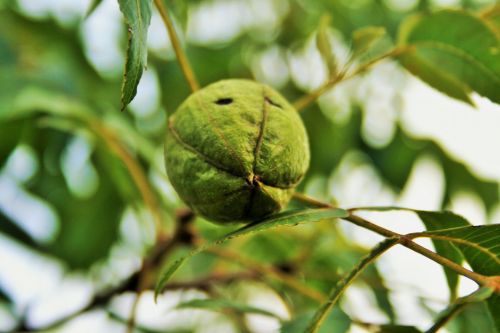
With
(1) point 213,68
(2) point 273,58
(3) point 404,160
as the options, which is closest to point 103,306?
(1) point 213,68

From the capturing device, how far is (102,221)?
270 centimetres

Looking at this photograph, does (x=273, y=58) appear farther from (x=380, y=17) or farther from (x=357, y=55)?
(x=357, y=55)

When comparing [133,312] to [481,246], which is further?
[133,312]

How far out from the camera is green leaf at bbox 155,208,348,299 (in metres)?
1.12

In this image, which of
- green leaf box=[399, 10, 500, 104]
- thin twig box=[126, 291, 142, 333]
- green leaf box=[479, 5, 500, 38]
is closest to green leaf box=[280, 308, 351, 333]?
thin twig box=[126, 291, 142, 333]

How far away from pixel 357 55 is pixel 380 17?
1.46 m

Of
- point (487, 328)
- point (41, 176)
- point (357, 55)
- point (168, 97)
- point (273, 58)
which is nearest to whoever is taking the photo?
→ point (357, 55)

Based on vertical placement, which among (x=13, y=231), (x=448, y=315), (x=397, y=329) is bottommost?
(x=13, y=231)

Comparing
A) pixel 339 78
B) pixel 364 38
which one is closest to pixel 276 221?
pixel 339 78

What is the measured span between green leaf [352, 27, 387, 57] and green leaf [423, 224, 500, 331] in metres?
0.64

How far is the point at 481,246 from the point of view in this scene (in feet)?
4.05

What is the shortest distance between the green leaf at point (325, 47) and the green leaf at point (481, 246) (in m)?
0.65

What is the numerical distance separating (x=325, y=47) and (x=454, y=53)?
375 mm

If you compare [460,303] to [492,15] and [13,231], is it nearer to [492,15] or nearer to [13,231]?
[492,15]
